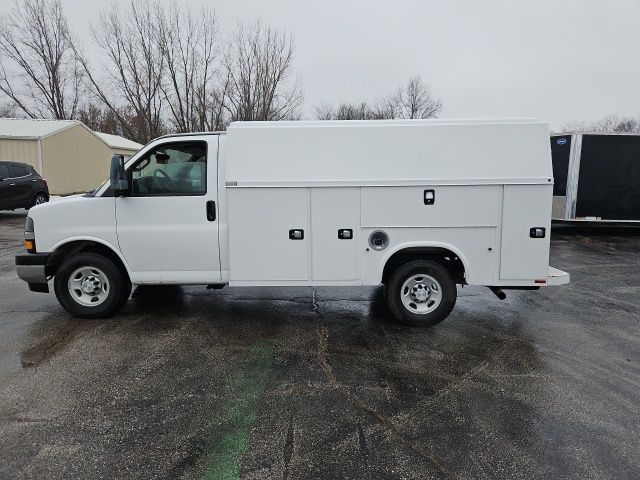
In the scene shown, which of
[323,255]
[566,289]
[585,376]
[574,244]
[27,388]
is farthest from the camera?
[574,244]

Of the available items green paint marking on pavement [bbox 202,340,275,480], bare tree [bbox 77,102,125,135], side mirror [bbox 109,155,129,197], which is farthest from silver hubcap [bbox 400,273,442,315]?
bare tree [bbox 77,102,125,135]

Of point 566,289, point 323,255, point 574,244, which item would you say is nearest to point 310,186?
point 323,255

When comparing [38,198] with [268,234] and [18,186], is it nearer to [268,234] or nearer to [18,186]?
[18,186]

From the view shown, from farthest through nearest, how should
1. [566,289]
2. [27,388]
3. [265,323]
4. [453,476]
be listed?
[566,289]
[265,323]
[27,388]
[453,476]

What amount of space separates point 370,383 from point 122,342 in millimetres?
2778

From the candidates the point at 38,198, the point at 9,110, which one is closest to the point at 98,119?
the point at 9,110

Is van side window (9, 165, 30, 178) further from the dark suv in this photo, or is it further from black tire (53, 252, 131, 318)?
black tire (53, 252, 131, 318)

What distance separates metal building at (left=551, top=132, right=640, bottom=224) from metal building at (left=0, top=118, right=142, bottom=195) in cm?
2407

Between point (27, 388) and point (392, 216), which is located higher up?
point (392, 216)

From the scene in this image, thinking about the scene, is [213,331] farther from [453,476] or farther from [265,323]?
[453,476]

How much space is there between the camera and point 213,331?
5461mm

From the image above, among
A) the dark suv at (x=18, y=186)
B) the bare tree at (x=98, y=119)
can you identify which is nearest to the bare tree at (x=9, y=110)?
the bare tree at (x=98, y=119)

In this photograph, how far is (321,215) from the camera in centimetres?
534

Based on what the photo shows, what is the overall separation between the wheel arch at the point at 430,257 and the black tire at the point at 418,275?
94 mm
